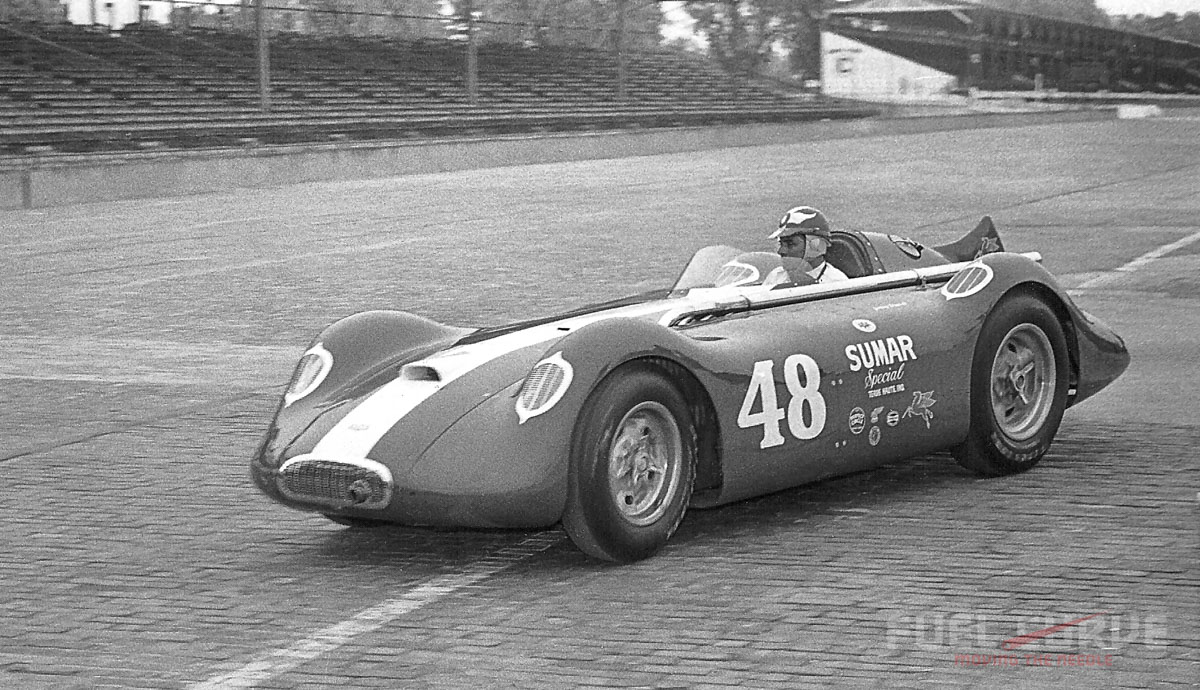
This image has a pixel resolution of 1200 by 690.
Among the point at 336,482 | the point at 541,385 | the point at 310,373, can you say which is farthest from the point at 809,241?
the point at 336,482

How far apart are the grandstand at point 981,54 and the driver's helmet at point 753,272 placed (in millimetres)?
60325

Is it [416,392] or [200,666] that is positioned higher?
[416,392]

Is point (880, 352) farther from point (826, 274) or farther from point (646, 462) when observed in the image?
point (646, 462)

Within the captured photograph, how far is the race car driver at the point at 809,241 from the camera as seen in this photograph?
7141 mm

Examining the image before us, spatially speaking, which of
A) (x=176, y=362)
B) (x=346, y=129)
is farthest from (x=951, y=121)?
(x=176, y=362)

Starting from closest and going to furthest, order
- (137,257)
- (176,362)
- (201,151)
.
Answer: (176,362), (137,257), (201,151)

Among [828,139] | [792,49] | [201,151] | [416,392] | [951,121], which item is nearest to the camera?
[416,392]

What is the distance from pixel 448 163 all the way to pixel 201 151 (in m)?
5.41

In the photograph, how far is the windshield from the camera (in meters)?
7.02

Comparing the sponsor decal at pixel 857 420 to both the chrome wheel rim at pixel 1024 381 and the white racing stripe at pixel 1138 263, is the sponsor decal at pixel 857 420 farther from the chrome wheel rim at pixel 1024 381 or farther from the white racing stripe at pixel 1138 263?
the white racing stripe at pixel 1138 263

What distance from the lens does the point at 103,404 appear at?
9344 mm

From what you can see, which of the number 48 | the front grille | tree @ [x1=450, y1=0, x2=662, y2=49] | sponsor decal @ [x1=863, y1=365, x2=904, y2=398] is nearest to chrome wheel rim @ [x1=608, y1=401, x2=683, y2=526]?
the number 48

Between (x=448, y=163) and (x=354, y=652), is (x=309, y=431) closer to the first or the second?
(x=354, y=652)

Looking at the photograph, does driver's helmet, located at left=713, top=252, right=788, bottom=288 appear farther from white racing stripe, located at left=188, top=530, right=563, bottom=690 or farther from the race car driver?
white racing stripe, located at left=188, top=530, right=563, bottom=690
